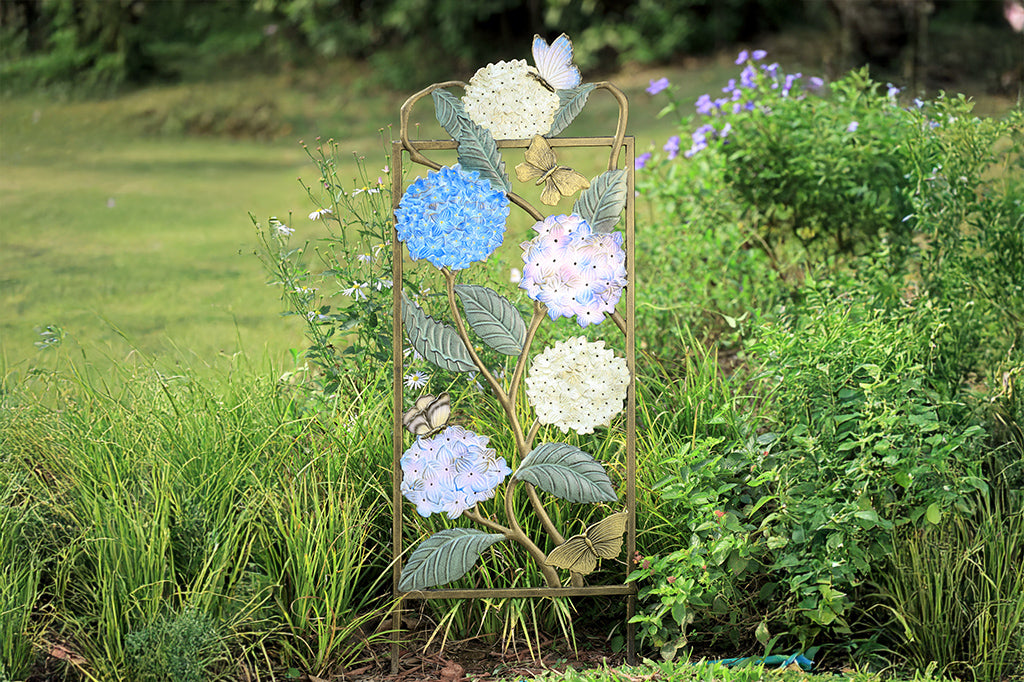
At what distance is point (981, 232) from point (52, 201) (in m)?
7.49

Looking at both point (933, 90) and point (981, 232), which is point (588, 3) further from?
point (981, 232)

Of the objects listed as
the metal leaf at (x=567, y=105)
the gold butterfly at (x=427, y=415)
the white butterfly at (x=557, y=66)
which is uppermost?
the white butterfly at (x=557, y=66)

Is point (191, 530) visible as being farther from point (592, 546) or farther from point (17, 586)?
point (592, 546)

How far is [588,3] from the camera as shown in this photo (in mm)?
12133

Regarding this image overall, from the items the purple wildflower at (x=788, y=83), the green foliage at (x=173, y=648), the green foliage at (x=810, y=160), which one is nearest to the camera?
the green foliage at (x=173, y=648)

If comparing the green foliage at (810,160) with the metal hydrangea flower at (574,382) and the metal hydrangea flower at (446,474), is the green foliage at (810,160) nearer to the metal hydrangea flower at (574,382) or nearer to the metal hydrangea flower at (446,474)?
the metal hydrangea flower at (574,382)

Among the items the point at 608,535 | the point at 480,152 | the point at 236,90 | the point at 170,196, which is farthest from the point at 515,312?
the point at 236,90

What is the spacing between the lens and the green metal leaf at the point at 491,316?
2768 millimetres

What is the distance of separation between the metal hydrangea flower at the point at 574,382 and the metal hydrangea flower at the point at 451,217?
352 millimetres

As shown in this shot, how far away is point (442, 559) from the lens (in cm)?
269

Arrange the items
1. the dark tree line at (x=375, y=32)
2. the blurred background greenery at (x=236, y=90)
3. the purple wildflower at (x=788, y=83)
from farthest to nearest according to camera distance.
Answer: the dark tree line at (x=375, y=32) < the blurred background greenery at (x=236, y=90) < the purple wildflower at (x=788, y=83)

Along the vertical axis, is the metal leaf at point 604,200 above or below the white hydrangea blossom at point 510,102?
below

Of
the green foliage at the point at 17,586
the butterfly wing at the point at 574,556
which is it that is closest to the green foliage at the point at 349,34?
the butterfly wing at the point at 574,556

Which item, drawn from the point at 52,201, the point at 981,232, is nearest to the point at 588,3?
the point at 52,201
